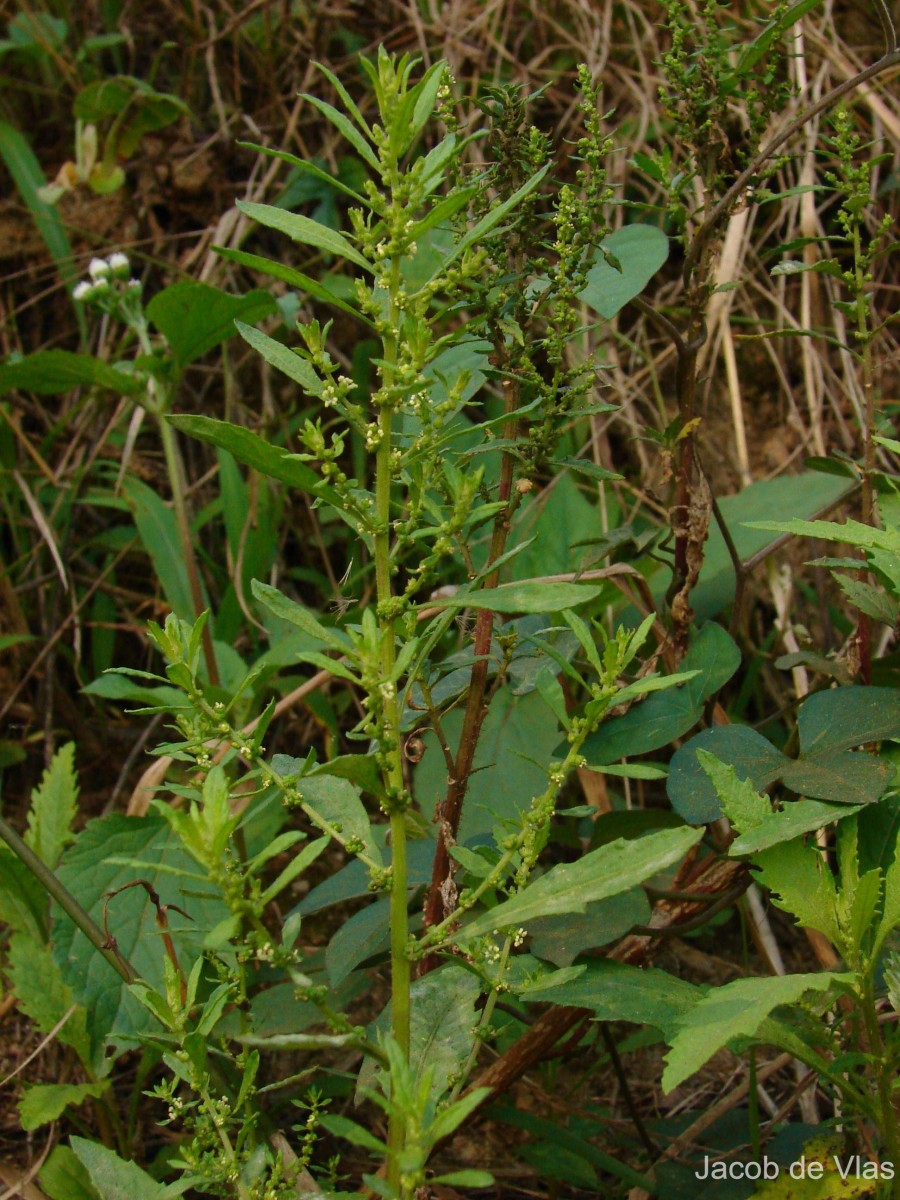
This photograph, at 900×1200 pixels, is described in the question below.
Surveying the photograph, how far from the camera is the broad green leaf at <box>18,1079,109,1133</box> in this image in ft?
3.97

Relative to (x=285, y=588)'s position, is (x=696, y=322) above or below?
above

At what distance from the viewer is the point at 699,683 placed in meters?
1.15

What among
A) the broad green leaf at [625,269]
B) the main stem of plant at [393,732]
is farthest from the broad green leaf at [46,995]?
the broad green leaf at [625,269]

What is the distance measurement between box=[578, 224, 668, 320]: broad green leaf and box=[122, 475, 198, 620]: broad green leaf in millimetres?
983

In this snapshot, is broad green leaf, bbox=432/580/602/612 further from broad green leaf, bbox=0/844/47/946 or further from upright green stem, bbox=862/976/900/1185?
broad green leaf, bbox=0/844/47/946

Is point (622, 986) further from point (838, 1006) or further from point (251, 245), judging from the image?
point (251, 245)

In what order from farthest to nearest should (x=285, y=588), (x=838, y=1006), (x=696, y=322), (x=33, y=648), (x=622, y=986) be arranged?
(x=285, y=588)
(x=33, y=648)
(x=696, y=322)
(x=838, y=1006)
(x=622, y=986)

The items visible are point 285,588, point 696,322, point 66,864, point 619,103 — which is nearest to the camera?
point 696,322

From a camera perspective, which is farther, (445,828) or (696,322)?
(696,322)

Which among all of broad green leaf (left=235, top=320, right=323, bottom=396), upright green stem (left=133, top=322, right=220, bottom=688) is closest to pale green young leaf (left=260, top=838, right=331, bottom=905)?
broad green leaf (left=235, top=320, right=323, bottom=396)

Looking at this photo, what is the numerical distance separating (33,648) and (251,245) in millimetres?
1068

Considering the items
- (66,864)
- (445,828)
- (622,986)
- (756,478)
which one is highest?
(445,828)

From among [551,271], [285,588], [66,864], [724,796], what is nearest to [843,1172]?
[724,796]

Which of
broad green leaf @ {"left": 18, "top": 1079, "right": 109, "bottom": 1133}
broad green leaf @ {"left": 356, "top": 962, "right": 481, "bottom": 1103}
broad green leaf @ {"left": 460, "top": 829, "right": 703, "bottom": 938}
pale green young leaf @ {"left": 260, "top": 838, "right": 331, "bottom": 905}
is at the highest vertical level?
pale green young leaf @ {"left": 260, "top": 838, "right": 331, "bottom": 905}
